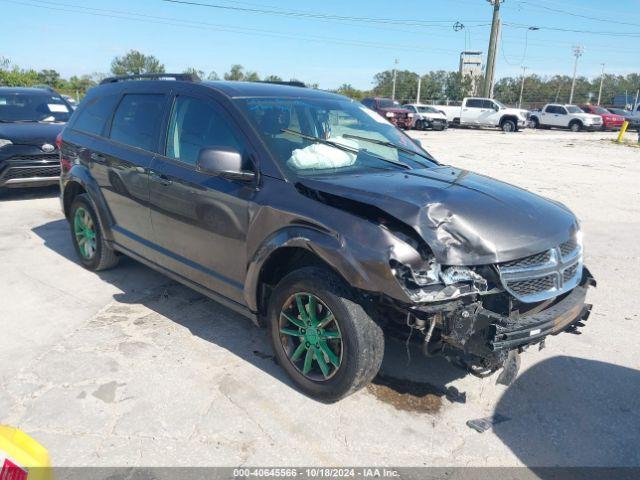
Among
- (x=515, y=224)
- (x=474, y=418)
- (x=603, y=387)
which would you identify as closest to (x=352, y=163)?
(x=515, y=224)

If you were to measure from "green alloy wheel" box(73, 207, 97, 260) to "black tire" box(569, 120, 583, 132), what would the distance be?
36505 millimetres

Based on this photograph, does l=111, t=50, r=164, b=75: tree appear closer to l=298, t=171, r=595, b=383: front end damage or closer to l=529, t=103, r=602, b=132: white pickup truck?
l=529, t=103, r=602, b=132: white pickup truck

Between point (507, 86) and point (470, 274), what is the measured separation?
8104 cm

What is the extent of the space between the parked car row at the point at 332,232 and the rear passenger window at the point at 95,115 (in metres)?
0.40

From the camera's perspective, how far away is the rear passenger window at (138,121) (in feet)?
14.1

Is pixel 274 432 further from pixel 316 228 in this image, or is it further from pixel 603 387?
pixel 603 387

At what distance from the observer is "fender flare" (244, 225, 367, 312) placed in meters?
2.88

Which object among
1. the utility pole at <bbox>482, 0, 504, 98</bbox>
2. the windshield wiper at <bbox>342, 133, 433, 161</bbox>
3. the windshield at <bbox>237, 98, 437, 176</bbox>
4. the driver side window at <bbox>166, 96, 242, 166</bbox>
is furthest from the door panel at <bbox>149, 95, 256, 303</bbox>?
the utility pole at <bbox>482, 0, 504, 98</bbox>

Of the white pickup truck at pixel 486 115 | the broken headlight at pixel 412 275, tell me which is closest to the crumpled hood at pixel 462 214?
the broken headlight at pixel 412 275

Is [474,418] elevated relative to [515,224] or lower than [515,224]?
lower

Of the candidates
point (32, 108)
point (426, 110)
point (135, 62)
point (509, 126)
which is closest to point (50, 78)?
point (135, 62)

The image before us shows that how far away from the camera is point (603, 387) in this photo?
356cm

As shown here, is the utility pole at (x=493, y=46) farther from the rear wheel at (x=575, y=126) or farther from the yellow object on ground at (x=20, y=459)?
the yellow object on ground at (x=20, y=459)

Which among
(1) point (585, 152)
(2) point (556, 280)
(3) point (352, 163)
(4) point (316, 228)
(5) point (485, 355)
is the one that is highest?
(3) point (352, 163)
